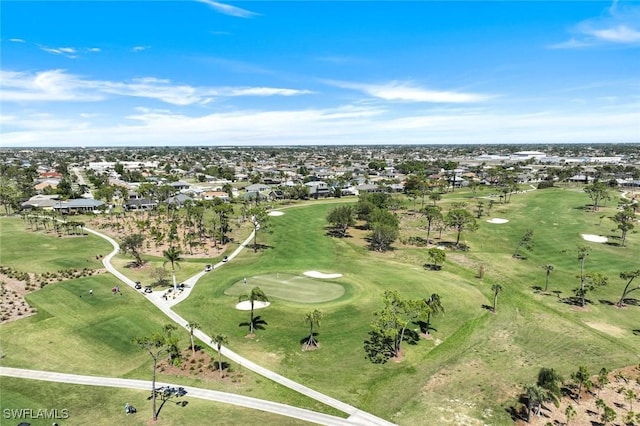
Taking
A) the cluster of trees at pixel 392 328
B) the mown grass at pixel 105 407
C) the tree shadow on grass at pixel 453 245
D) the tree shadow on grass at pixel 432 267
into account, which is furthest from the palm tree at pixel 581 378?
the tree shadow on grass at pixel 453 245

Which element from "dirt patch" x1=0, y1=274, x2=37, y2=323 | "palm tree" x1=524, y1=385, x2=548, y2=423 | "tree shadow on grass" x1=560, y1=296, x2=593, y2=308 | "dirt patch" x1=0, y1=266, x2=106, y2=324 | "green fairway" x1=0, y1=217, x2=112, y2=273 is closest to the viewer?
"palm tree" x1=524, y1=385, x2=548, y2=423

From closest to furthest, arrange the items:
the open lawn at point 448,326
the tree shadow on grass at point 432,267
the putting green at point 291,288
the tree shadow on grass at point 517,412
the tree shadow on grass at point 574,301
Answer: the tree shadow on grass at point 517,412
the open lawn at point 448,326
the putting green at point 291,288
the tree shadow on grass at point 574,301
the tree shadow on grass at point 432,267

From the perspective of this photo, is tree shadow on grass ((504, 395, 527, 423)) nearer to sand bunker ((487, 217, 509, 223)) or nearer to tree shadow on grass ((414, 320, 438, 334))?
tree shadow on grass ((414, 320, 438, 334))

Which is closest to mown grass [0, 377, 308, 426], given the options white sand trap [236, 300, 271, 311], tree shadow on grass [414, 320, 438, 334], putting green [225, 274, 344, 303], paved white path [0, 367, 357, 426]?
paved white path [0, 367, 357, 426]

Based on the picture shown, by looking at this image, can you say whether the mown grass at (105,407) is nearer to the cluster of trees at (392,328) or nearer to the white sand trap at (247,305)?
the cluster of trees at (392,328)

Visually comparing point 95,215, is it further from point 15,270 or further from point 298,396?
point 298,396

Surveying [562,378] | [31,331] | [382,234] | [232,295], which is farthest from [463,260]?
[31,331]
